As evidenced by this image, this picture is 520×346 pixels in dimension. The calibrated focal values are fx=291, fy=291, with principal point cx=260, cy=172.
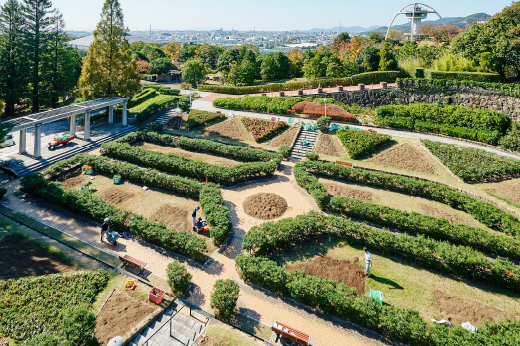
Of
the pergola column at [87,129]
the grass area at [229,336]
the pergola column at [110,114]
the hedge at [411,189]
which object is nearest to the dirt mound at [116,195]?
the pergola column at [87,129]

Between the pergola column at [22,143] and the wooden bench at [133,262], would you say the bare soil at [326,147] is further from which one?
the pergola column at [22,143]

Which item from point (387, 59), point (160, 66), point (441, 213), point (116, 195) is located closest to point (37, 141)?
point (116, 195)

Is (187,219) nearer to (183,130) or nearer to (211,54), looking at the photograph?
(183,130)

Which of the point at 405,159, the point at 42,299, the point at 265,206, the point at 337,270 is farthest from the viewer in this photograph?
the point at 405,159

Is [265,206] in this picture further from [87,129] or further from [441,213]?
[87,129]

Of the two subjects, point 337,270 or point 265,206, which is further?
point 265,206

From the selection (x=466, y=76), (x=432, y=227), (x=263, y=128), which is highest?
(x=466, y=76)
